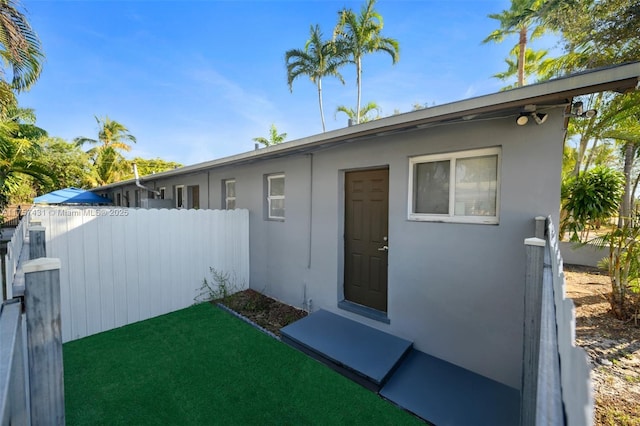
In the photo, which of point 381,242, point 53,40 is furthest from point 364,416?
point 53,40

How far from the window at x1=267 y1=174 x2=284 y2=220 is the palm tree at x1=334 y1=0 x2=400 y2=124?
37.7 ft

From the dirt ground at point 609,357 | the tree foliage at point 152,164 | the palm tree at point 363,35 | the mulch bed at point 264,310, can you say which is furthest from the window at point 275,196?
the tree foliage at point 152,164

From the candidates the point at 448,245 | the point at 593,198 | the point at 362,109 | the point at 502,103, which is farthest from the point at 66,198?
the point at 593,198

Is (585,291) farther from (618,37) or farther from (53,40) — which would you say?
(53,40)

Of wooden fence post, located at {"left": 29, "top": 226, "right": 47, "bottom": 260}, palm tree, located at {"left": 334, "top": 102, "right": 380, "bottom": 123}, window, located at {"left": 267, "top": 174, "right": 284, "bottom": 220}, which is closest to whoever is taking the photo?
wooden fence post, located at {"left": 29, "top": 226, "right": 47, "bottom": 260}

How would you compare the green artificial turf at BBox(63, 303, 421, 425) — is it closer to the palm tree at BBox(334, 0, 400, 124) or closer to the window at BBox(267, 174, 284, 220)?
the window at BBox(267, 174, 284, 220)

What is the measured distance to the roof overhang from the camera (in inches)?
81.1

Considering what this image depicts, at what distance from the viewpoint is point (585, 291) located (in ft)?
19.7

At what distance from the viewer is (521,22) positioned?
448 inches

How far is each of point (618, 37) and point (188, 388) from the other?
12.8 metres

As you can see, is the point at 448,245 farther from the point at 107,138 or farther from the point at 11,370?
the point at 107,138

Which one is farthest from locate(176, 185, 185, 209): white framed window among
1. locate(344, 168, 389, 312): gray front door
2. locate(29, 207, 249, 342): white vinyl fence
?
locate(344, 168, 389, 312): gray front door

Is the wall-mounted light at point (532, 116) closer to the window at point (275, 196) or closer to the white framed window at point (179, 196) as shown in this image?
the window at point (275, 196)

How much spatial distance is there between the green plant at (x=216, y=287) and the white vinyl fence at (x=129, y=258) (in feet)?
0.23
